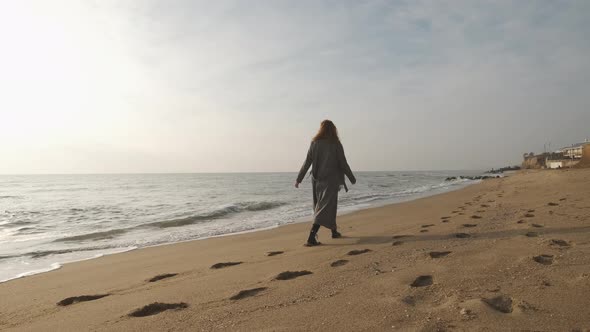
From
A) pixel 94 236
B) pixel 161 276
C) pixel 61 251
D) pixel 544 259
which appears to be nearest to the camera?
pixel 544 259

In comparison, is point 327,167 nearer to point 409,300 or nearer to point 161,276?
point 161,276

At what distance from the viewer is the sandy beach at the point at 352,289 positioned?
2.26m

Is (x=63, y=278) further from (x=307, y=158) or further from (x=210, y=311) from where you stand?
(x=307, y=158)

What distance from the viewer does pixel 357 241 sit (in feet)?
18.0

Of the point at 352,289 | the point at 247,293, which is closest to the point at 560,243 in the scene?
the point at 352,289

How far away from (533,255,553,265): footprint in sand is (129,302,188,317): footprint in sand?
3153 mm

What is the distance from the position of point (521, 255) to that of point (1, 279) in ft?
22.1

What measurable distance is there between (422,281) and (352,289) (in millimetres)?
596

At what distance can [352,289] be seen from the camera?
2961 mm

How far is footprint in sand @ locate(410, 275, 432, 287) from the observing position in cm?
292

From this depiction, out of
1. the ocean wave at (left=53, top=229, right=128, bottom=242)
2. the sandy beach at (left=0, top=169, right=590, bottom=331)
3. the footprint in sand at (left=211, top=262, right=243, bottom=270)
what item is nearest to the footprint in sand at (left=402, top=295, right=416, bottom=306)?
the sandy beach at (left=0, top=169, right=590, bottom=331)

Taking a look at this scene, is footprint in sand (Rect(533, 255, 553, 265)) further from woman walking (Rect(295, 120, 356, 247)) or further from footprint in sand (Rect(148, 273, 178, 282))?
footprint in sand (Rect(148, 273, 178, 282))

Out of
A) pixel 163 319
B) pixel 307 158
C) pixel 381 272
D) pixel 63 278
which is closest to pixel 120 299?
pixel 163 319

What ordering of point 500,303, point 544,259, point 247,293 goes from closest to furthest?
point 500,303, point 247,293, point 544,259
